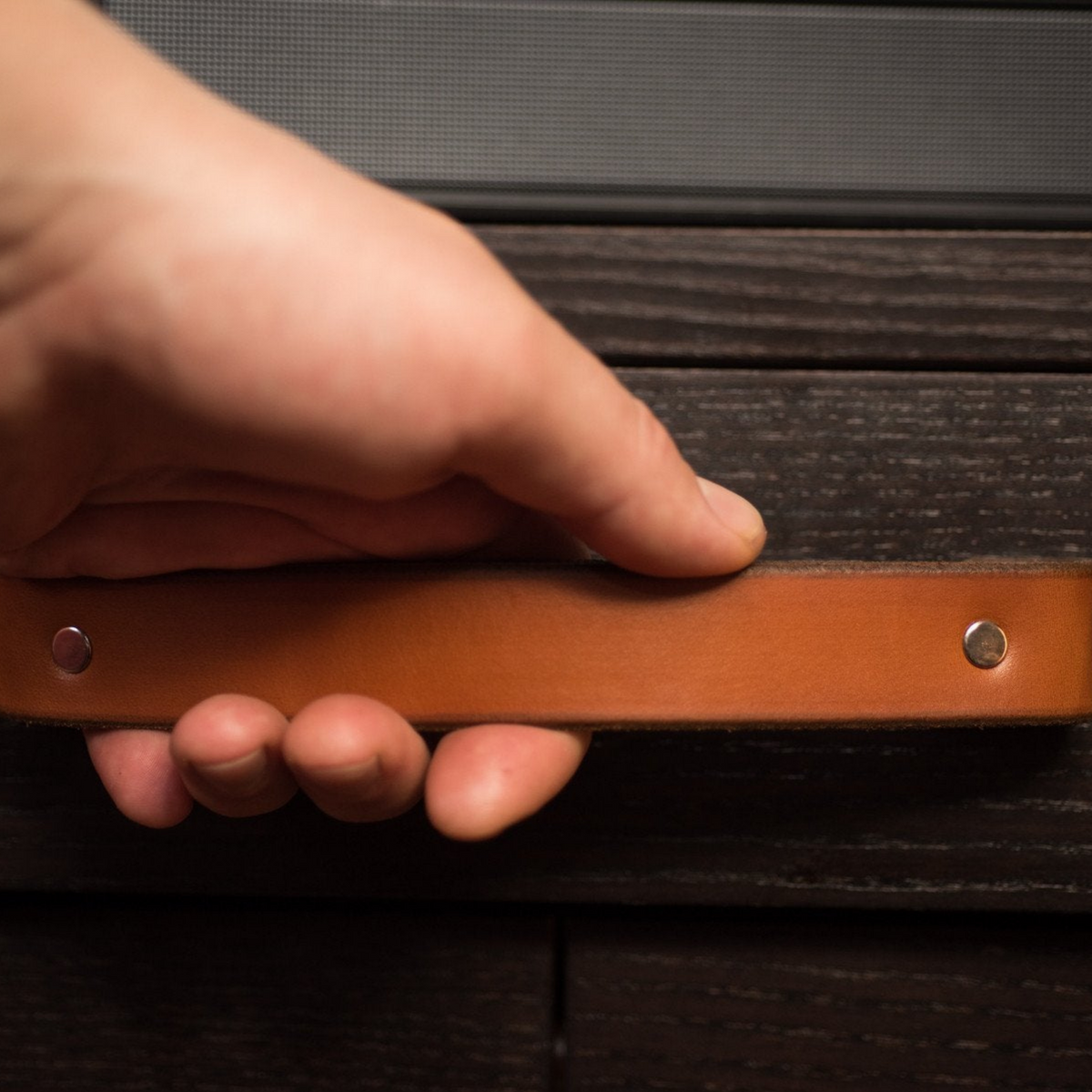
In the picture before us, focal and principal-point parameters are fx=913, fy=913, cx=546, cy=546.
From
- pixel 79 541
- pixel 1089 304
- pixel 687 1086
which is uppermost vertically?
pixel 1089 304

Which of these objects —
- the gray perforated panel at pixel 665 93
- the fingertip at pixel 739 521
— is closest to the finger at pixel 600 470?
the fingertip at pixel 739 521

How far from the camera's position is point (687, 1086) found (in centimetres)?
34

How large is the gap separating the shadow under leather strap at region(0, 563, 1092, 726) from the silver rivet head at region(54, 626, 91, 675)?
0.04 feet

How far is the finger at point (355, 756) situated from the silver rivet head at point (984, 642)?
17 cm

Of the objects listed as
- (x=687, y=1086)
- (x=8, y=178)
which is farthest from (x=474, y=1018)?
(x=8, y=178)

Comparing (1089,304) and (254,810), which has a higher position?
(1089,304)

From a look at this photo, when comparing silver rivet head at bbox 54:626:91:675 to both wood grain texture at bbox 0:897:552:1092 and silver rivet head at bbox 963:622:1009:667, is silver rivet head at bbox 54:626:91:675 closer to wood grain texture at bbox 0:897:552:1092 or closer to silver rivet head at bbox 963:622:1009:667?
wood grain texture at bbox 0:897:552:1092

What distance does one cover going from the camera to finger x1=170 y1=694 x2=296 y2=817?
0.25 meters

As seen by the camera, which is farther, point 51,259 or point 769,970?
point 769,970

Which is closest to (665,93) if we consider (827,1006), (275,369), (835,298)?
(835,298)

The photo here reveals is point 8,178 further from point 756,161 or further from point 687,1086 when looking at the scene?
point 687,1086

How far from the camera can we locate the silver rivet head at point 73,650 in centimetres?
29

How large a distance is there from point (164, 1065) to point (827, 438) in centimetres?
34

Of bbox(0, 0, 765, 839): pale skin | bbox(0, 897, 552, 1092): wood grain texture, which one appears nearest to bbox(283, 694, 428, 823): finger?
bbox(0, 0, 765, 839): pale skin
